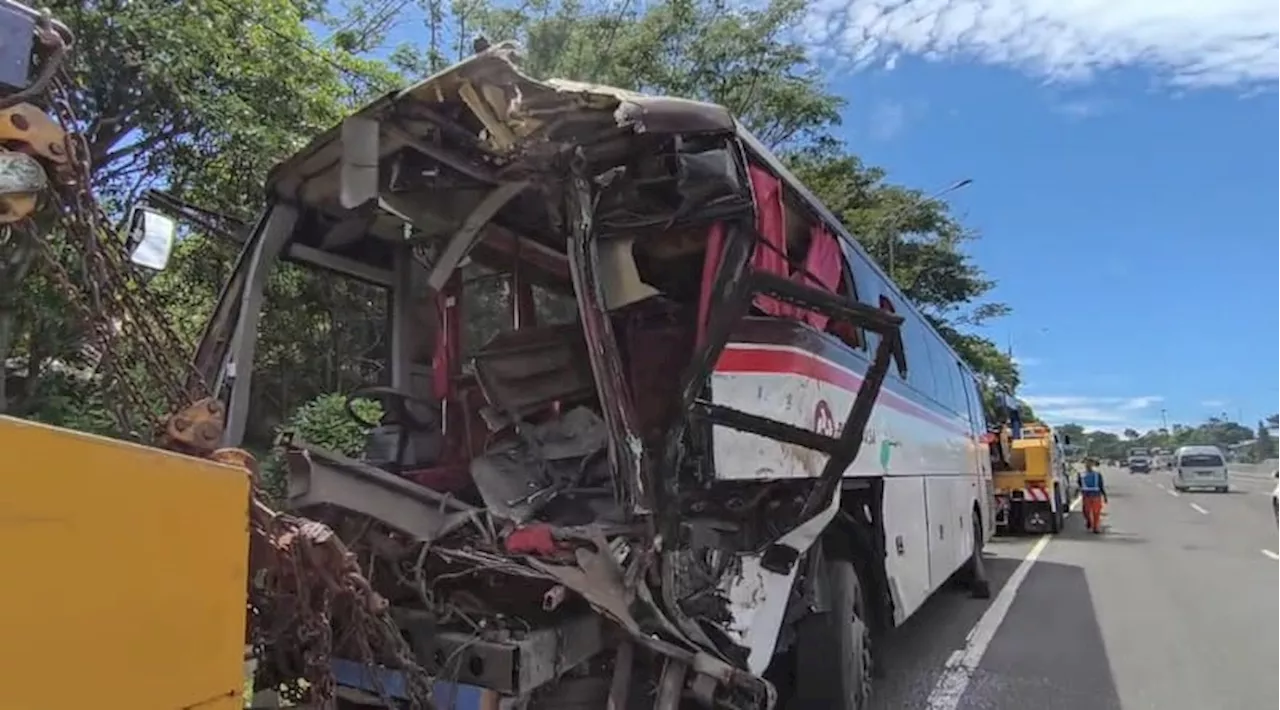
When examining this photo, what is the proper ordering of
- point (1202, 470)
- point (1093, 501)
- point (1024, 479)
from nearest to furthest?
point (1024, 479)
point (1093, 501)
point (1202, 470)

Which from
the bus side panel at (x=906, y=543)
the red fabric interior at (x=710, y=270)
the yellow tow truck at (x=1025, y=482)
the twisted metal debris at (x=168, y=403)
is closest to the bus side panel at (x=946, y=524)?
the bus side panel at (x=906, y=543)

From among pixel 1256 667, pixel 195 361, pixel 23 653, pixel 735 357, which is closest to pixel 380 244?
pixel 195 361

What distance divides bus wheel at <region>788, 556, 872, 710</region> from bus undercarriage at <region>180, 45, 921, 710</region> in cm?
99

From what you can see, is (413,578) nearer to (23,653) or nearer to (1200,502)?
(23,653)

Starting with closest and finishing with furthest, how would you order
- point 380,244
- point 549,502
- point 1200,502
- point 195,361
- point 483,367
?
point 195,361
point 549,502
point 483,367
point 380,244
point 1200,502

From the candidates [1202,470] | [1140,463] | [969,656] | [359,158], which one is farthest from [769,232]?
[1140,463]

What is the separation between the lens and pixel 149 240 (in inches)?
107

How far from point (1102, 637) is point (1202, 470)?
117ft

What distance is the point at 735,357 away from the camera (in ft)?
14.0

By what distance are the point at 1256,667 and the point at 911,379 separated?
134 inches

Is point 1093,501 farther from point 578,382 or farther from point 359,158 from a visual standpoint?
point 359,158

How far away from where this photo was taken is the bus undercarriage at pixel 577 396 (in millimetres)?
3727

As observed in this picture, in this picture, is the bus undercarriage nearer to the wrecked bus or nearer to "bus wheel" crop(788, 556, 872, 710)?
the wrecked bus

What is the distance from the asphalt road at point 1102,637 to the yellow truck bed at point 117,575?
18.6 feet
